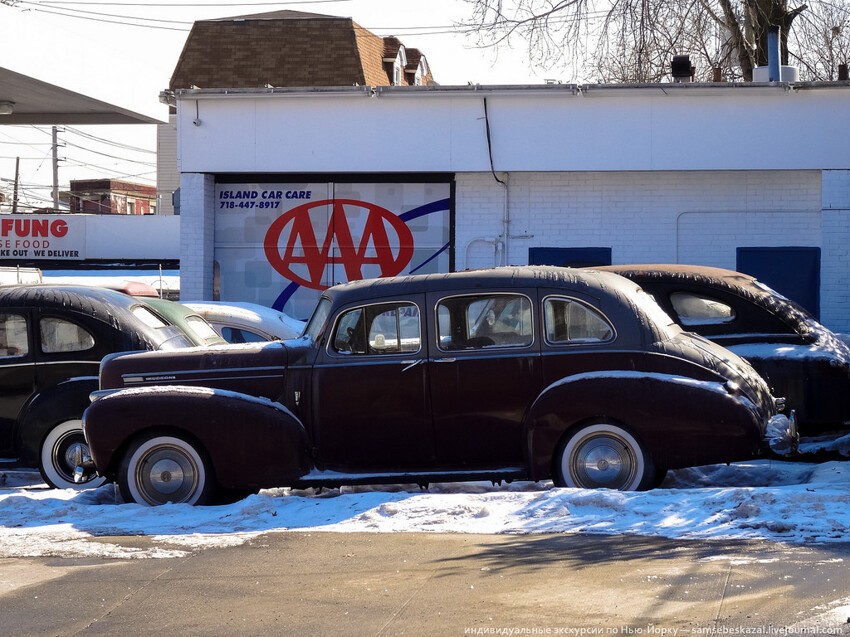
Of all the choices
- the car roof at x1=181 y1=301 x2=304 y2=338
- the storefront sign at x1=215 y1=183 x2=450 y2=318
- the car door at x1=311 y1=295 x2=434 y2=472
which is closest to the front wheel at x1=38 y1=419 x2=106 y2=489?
the car door at x1=311 y1=295 x2=434 y2=472

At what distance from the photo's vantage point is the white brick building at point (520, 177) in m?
17.4

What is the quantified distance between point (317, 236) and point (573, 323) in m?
10.9

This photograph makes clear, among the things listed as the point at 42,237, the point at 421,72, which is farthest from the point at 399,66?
the point at 42,237

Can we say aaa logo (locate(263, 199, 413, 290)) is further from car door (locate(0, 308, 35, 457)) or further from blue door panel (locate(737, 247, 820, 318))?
car door (locate(0, 308, 35, 457))

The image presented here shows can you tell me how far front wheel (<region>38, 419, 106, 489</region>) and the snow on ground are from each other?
3.14 ft

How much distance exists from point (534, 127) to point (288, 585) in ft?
42.1

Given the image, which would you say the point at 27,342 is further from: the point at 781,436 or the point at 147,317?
the point at 781,436

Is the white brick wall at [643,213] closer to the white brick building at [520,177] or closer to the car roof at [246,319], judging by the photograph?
the white brick building at [520,177]

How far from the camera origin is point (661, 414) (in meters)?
7.60

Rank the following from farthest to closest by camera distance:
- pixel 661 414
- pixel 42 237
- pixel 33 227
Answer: pixel 42 237
pixel 33 227
pixel 661 414

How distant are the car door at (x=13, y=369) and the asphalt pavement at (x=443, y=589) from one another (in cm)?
298

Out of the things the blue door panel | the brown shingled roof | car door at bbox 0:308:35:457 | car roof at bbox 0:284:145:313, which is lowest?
car door at bbox 0:308:35:457

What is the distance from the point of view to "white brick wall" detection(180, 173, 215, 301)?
714 inches

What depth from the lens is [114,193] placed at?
76.3 m
